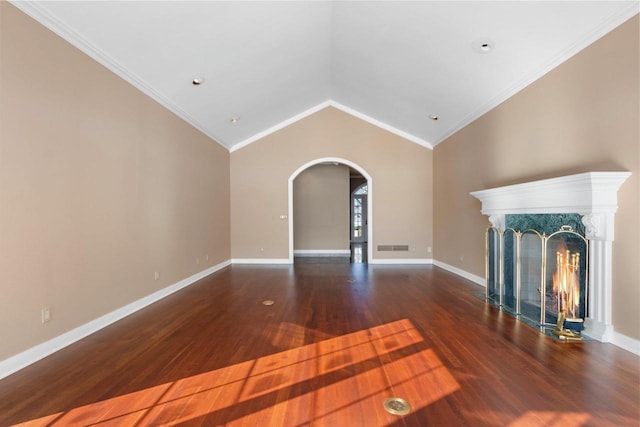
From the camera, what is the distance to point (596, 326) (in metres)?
2.92

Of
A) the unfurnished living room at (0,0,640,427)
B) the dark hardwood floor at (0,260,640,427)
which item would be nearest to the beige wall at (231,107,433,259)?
the unfurnished living room at (0,0,640,427)

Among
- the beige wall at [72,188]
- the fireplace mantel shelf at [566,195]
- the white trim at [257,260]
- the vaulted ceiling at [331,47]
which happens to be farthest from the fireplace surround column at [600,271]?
the white trim at [257,260]

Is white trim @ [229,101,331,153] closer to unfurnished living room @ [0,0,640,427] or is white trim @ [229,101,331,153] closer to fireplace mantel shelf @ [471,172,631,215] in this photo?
unfurnished living room @ [0,0,640,427]

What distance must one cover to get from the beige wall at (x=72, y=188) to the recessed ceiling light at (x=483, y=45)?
13.3ft

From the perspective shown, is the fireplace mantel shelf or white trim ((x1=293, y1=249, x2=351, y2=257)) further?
white trim ((x1=293, y1=249, x2=351, y2=257))

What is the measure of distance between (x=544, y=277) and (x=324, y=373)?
2.58m

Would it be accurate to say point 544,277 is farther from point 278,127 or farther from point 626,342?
point 278,127

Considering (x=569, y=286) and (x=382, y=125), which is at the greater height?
(x=382, y=125)

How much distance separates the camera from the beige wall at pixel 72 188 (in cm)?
242

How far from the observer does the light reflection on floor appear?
1.85m

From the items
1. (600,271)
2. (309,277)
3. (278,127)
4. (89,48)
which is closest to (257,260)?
(309,277)

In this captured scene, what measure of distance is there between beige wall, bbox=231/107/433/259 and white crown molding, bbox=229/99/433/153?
9 centimetres

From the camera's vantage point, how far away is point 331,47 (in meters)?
5.17

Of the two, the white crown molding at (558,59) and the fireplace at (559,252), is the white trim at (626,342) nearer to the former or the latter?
the fireplace at (559,252)
